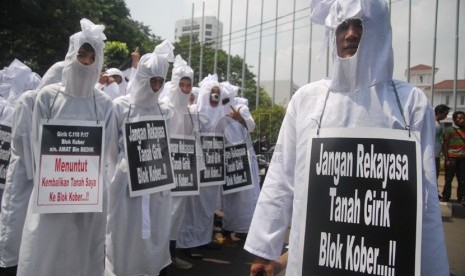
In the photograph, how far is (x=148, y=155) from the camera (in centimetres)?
402

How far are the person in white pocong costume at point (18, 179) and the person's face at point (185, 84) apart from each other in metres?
1.53

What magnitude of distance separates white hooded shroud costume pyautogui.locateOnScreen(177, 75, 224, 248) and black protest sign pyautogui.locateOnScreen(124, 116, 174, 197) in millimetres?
1422

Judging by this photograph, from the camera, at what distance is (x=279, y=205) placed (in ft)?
7.14

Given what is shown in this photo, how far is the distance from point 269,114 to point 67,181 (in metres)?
7.28

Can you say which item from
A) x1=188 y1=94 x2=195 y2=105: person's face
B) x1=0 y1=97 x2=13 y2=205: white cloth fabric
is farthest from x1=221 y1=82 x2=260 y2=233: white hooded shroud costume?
x1=0 y1=97 x2=13 y2=205: white cloth fabric

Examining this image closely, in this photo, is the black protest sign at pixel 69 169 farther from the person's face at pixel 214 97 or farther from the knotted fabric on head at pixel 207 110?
the person's face at pixel 214 97

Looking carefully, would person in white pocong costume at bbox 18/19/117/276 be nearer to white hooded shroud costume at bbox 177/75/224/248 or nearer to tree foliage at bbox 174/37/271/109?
white hooded shroud costume at bbox 177/75/224/248

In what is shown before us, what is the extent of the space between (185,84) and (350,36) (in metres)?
3.35

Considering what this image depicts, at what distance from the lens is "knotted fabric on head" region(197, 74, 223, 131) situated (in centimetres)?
578

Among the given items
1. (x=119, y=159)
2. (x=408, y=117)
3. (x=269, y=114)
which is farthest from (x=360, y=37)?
(x=269, y=114)

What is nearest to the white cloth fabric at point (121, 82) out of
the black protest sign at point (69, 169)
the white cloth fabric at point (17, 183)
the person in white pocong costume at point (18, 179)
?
the person in white pocong costume at point (18, 179)

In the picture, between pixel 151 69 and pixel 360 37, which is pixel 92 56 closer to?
pixel 151 69

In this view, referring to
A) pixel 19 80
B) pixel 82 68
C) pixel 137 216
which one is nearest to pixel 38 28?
pixel 19 80

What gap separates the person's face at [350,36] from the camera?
6.66 ft
